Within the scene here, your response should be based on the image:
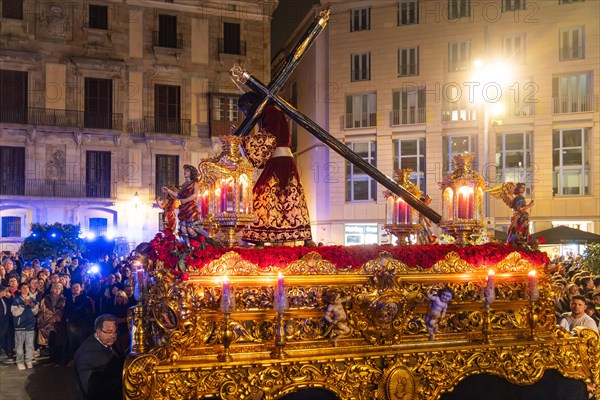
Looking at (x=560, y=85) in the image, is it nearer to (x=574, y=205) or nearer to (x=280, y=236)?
(x=574, y=205)

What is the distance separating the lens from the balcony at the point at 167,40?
33500 mm

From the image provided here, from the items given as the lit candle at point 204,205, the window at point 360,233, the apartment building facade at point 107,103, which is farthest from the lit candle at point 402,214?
the apartment building facade at point 107,103

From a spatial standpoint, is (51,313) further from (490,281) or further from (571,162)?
(571,162)

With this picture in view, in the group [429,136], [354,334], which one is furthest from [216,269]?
[429,136]

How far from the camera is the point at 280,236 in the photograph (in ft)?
23.2

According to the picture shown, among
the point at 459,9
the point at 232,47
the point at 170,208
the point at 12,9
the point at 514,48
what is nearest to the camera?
the point at 170,208

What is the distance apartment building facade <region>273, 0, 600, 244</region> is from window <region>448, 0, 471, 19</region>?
6 centimetres

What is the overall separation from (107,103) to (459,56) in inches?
767

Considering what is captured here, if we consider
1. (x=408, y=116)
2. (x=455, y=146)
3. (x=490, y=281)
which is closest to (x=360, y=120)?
(x=408, y=116)

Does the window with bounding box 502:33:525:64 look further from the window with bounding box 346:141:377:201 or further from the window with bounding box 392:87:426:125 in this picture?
the window with bounding box 346:141:377:201

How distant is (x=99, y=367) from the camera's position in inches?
231

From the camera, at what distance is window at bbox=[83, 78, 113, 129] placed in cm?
3219

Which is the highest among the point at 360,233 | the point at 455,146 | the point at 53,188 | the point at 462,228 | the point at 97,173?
the point at 455,146

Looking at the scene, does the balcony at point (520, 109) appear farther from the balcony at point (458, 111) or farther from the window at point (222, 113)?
the window at point (222, 113)
